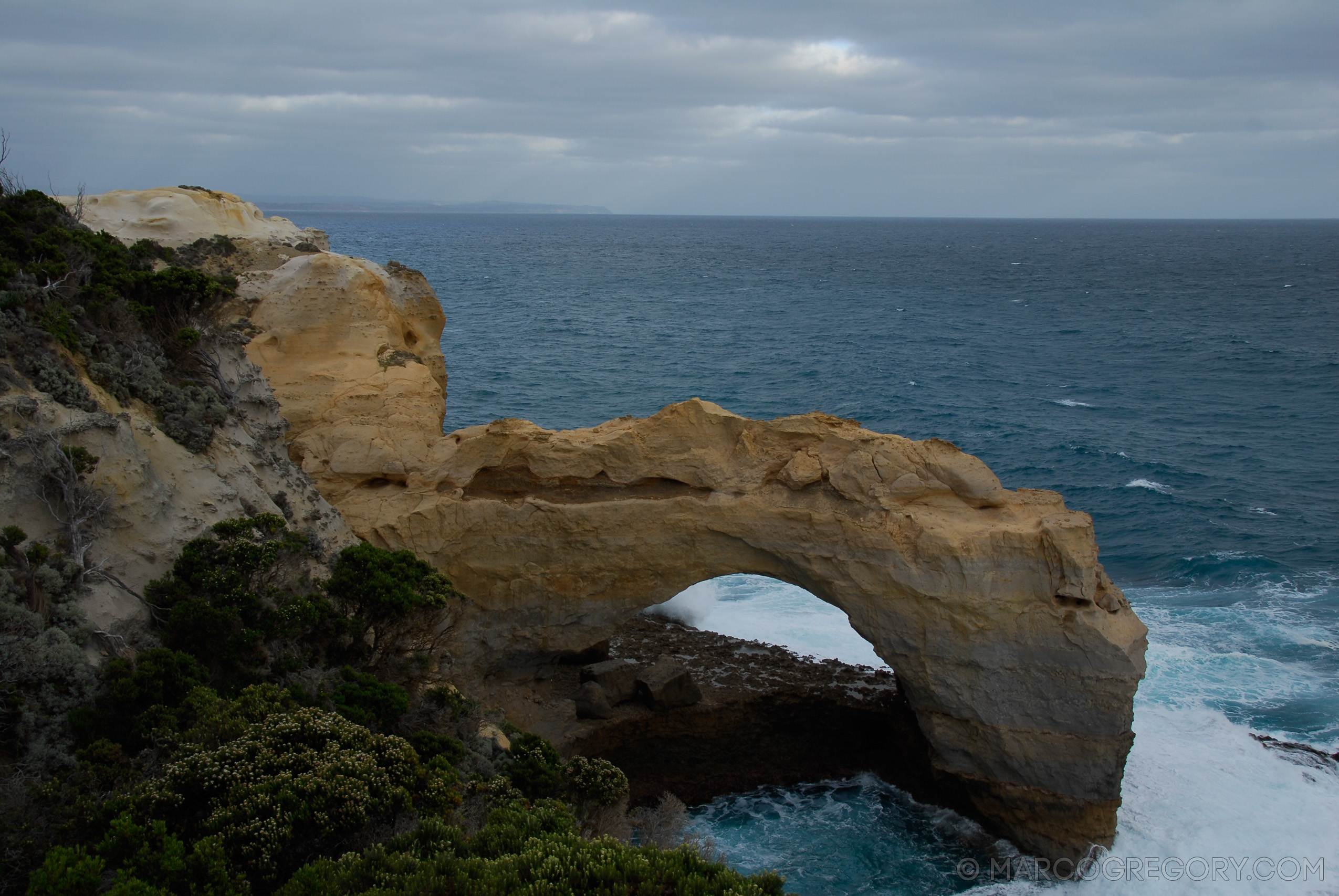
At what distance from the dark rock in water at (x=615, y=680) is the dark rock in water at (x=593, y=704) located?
23 cm

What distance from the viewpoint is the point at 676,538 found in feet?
68.6

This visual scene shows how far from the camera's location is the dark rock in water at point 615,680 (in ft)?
76.6

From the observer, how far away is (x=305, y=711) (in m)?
13.0

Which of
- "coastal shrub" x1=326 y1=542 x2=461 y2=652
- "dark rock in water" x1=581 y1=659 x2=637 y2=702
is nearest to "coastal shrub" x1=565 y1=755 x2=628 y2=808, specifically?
"coastal shrub" x1=326 y1=542 x2=461 y2=652

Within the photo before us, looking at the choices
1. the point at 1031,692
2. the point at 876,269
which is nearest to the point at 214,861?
the point at 1031,692

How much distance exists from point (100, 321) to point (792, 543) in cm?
1426

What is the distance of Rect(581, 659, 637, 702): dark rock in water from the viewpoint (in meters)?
23.3

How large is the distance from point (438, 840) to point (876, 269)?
13510 centimetres

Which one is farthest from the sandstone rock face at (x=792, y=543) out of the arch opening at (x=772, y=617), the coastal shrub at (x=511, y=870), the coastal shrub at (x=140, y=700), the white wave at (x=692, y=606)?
the coastal shrub at (x=511, y=870)

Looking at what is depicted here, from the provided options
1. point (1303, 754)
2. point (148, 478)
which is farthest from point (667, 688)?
point (1303, 754)

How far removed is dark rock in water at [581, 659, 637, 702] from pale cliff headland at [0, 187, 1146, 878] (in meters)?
0.41

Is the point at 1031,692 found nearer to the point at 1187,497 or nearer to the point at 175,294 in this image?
the point at 175,294

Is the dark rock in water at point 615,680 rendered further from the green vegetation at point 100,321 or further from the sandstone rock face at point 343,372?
the green vegetation at point 100,321

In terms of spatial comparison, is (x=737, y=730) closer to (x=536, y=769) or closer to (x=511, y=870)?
(x=536, y=769)
